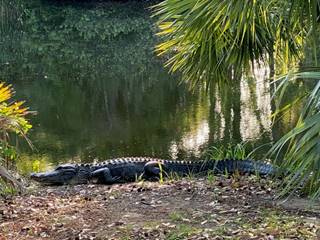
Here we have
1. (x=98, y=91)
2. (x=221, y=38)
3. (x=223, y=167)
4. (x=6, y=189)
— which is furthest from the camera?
(x=98, y=91)

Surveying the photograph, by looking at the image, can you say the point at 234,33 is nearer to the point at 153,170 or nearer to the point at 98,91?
the point at 153,170

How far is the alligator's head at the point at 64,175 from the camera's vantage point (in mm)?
6789

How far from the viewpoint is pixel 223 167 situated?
21.2 ft

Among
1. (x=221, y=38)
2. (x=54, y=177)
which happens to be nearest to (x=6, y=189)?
(x=54, y=177)

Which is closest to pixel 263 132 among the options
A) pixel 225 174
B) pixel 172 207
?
pixel 225 174

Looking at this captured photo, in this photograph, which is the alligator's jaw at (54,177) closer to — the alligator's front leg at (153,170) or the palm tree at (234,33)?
the alligator's front leg at (153,170)

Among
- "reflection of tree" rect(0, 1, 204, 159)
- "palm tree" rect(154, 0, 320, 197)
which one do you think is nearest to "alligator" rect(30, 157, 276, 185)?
"palm tree" rect(154, 0, 320, 197)

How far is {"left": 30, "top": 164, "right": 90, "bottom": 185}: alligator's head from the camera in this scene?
6789mm

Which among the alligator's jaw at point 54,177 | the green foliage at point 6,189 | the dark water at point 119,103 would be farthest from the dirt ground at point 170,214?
the dark water at point 119,103

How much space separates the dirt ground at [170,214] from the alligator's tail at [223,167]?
0.39 m

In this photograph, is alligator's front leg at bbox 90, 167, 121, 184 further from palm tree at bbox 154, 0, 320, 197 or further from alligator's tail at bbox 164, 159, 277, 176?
palm tree at bbox 154, 0, 320, 197

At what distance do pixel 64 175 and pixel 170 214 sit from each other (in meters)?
2.79

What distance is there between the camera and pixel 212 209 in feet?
14.5

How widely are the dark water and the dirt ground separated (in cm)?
334
